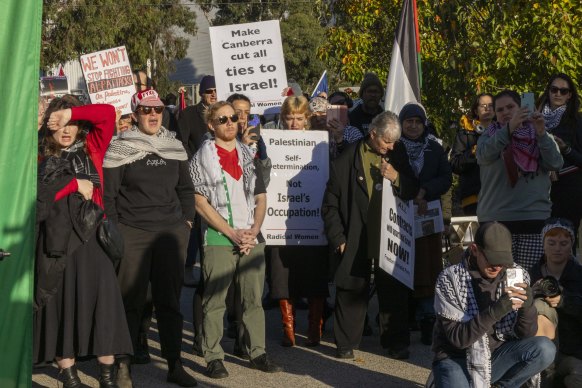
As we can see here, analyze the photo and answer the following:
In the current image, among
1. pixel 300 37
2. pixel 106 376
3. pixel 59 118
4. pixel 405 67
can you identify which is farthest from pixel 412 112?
pixel 300 37

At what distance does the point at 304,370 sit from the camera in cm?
890

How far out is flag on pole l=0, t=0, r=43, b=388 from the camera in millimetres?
5605

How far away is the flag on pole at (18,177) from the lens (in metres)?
5.61

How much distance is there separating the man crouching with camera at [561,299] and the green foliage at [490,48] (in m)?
5.49

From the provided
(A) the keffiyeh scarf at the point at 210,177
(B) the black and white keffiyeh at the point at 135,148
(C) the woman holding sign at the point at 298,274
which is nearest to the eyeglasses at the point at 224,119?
(A) the keffiyeh scarf at the point at 210,177

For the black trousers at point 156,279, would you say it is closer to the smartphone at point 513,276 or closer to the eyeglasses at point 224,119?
the eyeglasses at point 224,119

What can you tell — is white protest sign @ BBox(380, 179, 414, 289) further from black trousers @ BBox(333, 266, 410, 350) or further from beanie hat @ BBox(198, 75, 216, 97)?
beanie hat @ BBox(198, 75, 216, 97)

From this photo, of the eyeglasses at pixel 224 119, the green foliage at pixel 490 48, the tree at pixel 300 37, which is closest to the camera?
the eyeglasses at pixel 224 119

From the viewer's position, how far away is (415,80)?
1134 centimetres

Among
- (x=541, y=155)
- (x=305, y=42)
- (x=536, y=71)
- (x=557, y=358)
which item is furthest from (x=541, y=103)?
(x=305, y=42)

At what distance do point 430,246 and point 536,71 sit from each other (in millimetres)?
4290

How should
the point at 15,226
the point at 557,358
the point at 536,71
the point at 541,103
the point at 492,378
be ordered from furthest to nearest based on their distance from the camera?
the point at 536,71, the point at 541,103, the point at 557,358, the point at 492,378, the point at 15,226

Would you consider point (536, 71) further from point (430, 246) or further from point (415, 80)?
point (430, 246)

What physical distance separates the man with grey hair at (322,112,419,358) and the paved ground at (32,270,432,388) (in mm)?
260
